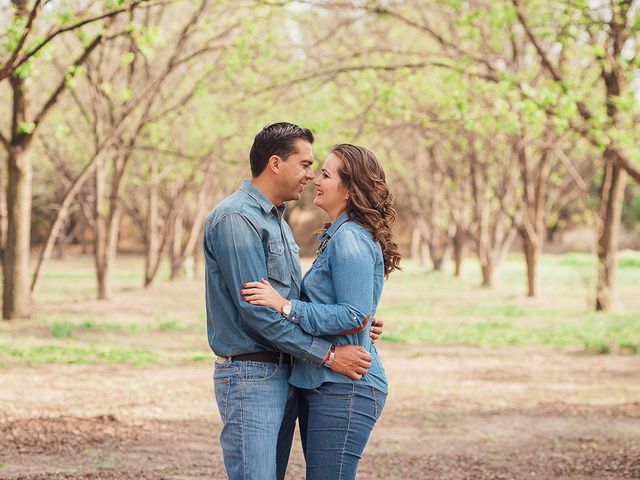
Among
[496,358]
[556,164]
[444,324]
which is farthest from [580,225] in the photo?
[496,358]

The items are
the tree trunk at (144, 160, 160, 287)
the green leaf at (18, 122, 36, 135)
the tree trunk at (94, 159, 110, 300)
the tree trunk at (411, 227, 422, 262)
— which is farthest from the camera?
the tree trunk at (411, 227, 422, 262)

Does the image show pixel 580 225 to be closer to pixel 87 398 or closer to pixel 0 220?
pixel 0 220

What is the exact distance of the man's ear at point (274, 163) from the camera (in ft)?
12.2

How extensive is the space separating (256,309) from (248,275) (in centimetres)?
13

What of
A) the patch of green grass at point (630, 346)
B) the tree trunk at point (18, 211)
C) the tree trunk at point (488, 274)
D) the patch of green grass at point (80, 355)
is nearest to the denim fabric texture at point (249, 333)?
the patch of green grass at point (80, 355)

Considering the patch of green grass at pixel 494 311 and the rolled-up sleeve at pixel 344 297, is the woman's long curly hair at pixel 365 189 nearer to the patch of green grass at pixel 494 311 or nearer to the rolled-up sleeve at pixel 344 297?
the rolled-up sleeve at pixel 344 297

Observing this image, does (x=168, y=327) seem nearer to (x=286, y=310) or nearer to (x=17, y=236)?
(x=17, y=236)

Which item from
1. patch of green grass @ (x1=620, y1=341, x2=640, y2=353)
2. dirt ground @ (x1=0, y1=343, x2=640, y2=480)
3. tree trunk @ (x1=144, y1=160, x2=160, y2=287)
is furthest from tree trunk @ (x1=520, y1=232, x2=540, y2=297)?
dirt ground @ (x1=0, y1=343, x2=640, y2=480)

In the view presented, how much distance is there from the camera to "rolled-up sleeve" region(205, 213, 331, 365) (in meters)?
3.51

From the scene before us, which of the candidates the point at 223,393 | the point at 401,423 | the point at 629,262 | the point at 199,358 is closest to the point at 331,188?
the point at 223,393

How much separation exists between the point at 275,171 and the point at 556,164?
2757cm

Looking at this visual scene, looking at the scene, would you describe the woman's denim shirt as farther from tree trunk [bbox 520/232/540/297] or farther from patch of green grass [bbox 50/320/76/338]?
tree trunk [bbox 520/232/540/297]

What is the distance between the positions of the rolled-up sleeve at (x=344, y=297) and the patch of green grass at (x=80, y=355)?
8.52 m

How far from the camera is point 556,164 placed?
3020cm
